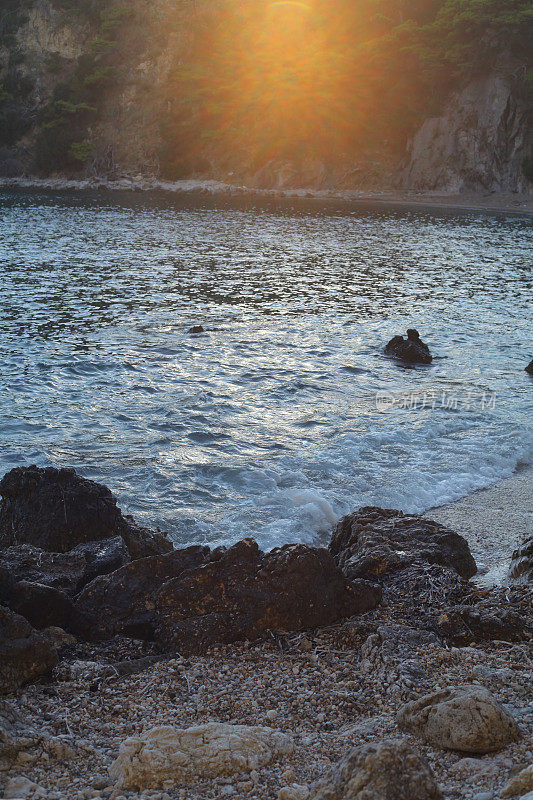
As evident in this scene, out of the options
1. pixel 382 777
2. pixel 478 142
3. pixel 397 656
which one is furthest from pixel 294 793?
pixel 478 142

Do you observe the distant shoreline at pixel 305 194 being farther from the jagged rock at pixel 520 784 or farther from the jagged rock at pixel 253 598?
the jagged rock at pixel 520 784

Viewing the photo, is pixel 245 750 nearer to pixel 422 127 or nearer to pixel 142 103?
pixel 422 127

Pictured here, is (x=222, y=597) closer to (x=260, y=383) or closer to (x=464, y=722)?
(x=464, y=722)

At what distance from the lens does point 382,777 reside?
109 inches

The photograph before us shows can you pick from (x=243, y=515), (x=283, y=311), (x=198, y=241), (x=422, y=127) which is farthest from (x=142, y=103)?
(x=243, y=515)

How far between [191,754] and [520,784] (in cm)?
143

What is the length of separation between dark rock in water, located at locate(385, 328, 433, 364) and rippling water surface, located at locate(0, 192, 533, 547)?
289mm

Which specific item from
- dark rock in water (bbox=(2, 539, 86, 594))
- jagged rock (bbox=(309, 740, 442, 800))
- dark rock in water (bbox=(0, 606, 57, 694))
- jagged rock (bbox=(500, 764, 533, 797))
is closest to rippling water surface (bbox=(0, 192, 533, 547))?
dark rock in water (bbox=(2, 539, 86, 594))

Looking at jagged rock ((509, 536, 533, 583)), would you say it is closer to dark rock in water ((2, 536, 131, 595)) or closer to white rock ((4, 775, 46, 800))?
dark rock in water ((2, 536, 131, 595))

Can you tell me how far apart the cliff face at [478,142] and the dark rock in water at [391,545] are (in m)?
71.7

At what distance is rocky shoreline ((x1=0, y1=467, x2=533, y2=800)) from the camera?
312cm

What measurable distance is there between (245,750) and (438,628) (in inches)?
68.9

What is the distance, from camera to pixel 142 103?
92.4 metres

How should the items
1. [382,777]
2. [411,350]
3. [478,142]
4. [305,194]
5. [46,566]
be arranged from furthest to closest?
[305,194]
[478,142]
[411,350]
[46,566]
[382,777]
